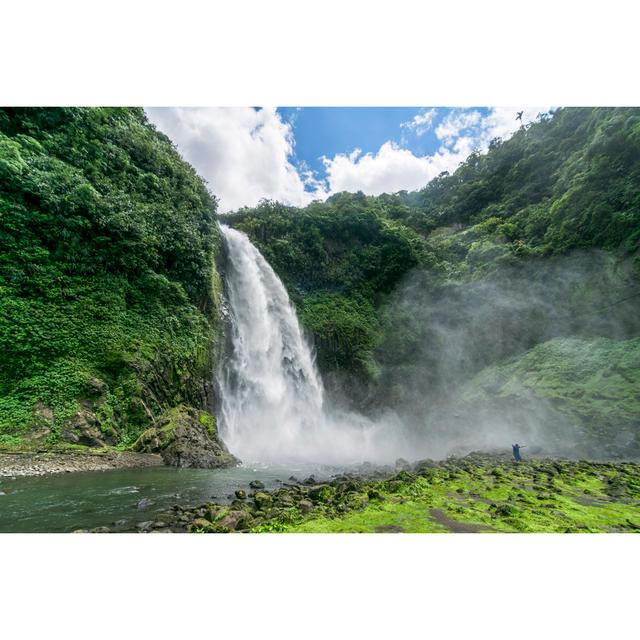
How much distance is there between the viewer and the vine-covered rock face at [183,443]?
11.2 metres

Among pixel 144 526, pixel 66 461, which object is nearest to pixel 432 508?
pixel 144 526

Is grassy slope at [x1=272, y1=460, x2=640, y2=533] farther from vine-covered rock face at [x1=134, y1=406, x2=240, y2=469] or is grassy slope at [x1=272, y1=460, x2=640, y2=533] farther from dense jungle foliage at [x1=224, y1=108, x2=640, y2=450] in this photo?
dense jungle foliage at [x1=224, y1=108, x2=640, y2=450]

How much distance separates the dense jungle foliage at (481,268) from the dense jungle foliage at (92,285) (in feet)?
34.0

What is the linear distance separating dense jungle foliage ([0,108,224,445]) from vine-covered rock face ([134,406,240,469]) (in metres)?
0.62

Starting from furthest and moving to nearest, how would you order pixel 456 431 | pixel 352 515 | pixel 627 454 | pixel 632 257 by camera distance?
pixel 456 431, pixel 632 257, pixel 627 454, pixel 352 515

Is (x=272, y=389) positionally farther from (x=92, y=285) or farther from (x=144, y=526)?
(x=144, y=526)

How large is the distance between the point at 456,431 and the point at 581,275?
11.7 metres

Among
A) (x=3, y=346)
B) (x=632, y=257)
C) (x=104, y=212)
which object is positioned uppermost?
(x=632, y=257)

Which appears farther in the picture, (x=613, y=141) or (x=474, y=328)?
(x=474, y=328)

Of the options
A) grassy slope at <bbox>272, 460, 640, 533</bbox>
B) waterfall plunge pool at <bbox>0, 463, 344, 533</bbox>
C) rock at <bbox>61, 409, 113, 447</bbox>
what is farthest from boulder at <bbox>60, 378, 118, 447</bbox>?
grassy slope at <bbox>272, 460, 640, 533</bbox>

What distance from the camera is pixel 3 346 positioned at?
10602 millimetres

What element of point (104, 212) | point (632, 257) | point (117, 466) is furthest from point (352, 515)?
point (632, 257)

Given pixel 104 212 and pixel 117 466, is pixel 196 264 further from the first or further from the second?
pixel 117 466

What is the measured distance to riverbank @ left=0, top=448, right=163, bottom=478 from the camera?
28.4 ft
